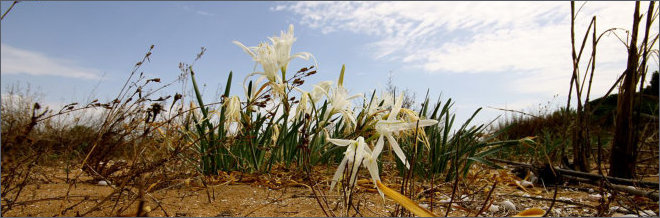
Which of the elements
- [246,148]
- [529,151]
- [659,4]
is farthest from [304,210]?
[529,151]

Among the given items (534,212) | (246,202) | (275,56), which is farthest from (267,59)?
(534,212)

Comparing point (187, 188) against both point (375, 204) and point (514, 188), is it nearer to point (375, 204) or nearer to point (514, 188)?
point (375, 204)

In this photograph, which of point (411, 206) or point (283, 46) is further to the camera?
point (283, 46)

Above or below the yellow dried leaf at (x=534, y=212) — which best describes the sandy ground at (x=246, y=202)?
below

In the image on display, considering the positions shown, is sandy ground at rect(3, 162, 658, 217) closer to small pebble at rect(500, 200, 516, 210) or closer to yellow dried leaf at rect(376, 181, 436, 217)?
small pebble at rect(500, 200, 516, 210)

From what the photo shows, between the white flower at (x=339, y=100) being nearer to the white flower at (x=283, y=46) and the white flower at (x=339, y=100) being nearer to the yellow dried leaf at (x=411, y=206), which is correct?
the white flower at (x=283, y=46)

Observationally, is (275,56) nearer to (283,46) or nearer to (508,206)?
(283,46)

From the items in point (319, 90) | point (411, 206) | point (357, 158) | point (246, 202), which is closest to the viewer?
point (411, 206)

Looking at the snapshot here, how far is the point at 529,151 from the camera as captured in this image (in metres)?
5.16

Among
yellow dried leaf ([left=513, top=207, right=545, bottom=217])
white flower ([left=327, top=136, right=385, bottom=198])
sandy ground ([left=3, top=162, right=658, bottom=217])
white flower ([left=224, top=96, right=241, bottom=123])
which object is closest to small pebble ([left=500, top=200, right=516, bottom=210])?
sandy ground ([left=3, top=162, right=658, bottom=217])

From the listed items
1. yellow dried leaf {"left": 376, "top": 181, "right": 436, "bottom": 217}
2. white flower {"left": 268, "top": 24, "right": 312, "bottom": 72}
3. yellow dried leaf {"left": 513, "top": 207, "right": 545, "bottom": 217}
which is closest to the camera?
yellow dried leaf {"left": 376, "top": 181, "right": 436, "bottom": 217}

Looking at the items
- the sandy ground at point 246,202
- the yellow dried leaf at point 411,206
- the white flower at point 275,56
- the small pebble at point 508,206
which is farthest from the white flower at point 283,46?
the small pebble at point 508,206

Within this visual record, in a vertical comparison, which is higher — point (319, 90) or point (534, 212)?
point (319, 90)

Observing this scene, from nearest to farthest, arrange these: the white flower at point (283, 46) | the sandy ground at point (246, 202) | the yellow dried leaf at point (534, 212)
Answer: the yellow dried leaf at point (534, 212) < the sandy ground at point (246, 202) < the white flower at point (283, 46)
